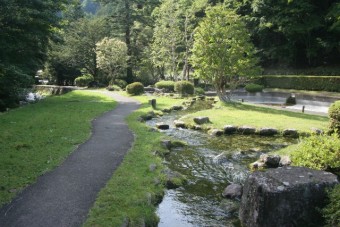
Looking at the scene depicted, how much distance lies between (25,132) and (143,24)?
3762 cm

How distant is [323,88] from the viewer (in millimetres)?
37250

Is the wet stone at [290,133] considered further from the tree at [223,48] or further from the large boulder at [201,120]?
the tree at [223,48]

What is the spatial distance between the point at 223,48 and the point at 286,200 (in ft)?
68.6

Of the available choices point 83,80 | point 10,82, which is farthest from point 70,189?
point 83,80

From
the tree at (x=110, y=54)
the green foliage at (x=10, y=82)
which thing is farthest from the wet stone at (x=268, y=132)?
the tree at (x=110, y=54)

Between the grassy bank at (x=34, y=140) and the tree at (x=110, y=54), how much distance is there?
20873 millimetres

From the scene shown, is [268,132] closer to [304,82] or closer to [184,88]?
[184,88]

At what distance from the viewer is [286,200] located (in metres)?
6.98

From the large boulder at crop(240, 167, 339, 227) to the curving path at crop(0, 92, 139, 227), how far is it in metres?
3.73

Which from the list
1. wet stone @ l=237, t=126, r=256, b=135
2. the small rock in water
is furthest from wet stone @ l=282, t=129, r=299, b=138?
the small rock in water

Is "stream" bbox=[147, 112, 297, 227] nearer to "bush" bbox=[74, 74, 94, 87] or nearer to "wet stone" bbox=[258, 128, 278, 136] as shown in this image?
"wet stone" bbox=[258, 128, 278, 136]

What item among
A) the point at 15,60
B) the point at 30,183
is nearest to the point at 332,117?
the point at 30,183

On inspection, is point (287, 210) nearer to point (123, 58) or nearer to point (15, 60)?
point (15, 60)

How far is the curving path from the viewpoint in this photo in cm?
706
